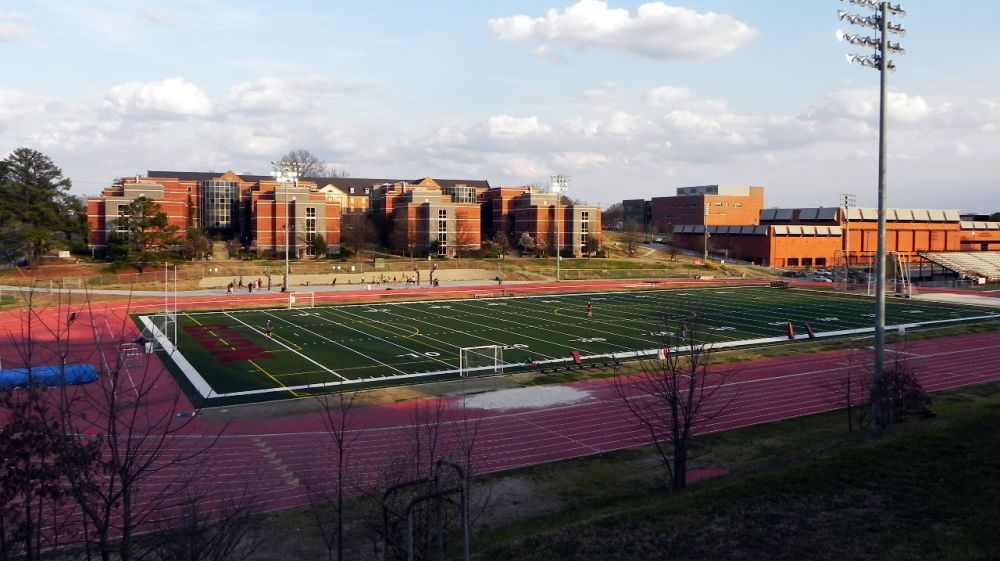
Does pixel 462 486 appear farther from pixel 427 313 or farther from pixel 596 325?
pixel 427 313

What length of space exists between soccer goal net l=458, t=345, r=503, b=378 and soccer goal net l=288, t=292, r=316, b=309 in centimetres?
2147

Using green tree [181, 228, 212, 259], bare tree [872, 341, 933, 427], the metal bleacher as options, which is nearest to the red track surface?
bare tree [872, 341, 933, 427]

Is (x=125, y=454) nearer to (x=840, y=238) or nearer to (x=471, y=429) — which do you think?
(x=471, y=429)

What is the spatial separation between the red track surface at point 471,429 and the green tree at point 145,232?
34.8 meters

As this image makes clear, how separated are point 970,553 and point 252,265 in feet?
215

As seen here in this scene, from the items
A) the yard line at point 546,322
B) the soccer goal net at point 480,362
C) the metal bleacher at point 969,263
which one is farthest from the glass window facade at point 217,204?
the metal bleacher at point 969,263

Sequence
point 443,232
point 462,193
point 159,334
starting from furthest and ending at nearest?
1. point 462,193
2. point 443,232
3. point 159,334

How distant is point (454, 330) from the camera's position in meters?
39.9

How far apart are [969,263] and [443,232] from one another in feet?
189

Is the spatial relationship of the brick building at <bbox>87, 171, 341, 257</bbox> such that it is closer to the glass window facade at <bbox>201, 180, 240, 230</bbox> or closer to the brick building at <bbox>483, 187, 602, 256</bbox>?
the glass window facade at <bbox>201, 180, 240, 230</bbox>

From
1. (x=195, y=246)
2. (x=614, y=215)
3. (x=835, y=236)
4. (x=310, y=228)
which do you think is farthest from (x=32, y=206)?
(x=614, y=215)

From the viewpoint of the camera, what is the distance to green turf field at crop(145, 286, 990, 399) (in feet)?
95.3

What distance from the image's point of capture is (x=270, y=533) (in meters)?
13.5

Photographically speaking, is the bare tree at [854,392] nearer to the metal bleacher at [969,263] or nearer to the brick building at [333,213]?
the brick building at [333,213]
